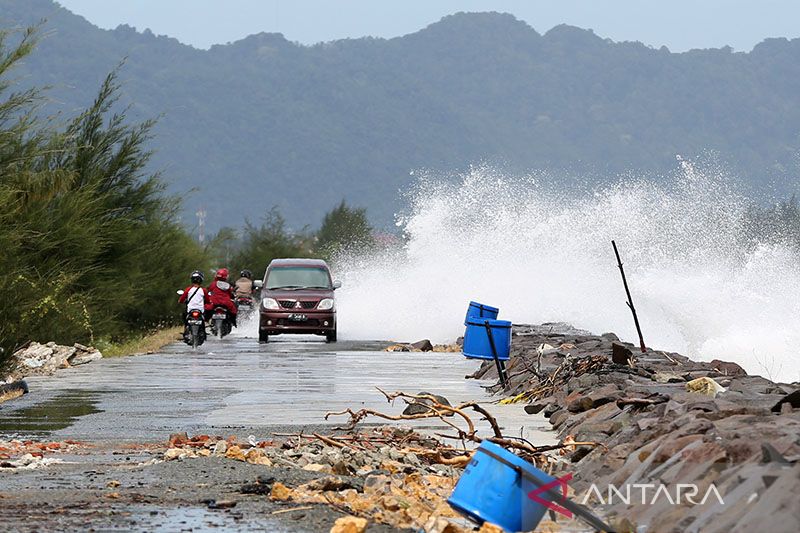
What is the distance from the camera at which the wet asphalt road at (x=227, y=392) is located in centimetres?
1579

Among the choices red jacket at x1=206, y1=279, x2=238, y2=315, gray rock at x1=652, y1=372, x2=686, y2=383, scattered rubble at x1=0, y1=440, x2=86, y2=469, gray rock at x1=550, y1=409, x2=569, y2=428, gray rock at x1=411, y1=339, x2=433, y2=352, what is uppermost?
red jacket at x1=206, y1=279, x2=238, y2=315

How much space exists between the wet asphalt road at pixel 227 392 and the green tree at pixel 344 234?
51915 millimetres

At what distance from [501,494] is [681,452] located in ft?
6.25

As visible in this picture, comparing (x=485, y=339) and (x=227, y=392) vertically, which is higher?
(x=485, y=339)

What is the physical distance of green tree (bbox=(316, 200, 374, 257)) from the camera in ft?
282

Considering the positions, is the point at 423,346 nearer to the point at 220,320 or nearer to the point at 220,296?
the point at 220,296

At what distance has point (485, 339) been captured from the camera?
22.5m

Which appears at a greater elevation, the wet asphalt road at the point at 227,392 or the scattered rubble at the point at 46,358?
the scattered rubble at the point at 46,358

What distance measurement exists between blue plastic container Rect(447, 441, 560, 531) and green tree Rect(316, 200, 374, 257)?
72.3 m

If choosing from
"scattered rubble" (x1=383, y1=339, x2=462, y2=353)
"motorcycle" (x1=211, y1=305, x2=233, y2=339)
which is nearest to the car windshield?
"motorcycle" (x1=211, y1=305, x2=233, y2=339)

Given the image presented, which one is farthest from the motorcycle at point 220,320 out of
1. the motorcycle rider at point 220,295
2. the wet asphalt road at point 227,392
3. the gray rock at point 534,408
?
the gray rock at point 534,408

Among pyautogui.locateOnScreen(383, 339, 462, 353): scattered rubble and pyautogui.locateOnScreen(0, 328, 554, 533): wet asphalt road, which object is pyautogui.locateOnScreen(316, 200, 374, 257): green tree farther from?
pyautogui.locateOnScreen(0, 328, 554, 533): wet asphalt road

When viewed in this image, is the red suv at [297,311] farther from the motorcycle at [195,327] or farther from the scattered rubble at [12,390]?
the scattered rubble at [12,390]

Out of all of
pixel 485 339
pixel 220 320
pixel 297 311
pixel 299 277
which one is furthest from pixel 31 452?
pixel 299 277
